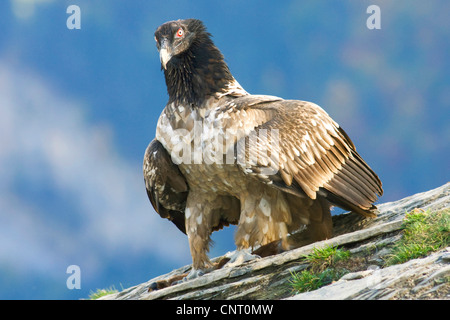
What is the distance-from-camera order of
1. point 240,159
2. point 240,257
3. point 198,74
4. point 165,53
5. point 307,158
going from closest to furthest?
point 240,159, point 240,257, point 307,158, point 165,53, point 198,74

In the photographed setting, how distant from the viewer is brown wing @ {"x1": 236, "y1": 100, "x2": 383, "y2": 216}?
8312 millimetres

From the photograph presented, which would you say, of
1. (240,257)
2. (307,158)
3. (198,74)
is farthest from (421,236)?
(198,74)

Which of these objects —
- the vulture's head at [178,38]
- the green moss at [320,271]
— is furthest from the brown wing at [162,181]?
the green moss at [320,271]

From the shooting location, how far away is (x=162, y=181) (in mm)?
9211

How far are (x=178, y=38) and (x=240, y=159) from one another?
2.07 m

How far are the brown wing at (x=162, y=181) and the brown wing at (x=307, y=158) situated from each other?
1.23m

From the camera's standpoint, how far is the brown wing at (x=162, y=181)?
9.10 meters

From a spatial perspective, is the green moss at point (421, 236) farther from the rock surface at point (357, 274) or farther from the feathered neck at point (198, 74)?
the feathered neck at point (198, 74)

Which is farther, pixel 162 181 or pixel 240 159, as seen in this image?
pixel 162 181

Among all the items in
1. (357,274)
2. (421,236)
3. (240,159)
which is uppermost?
(240,159)

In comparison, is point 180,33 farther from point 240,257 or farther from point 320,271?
point 320,271

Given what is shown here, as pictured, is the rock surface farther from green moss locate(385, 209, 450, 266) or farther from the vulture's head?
the vulture's head
